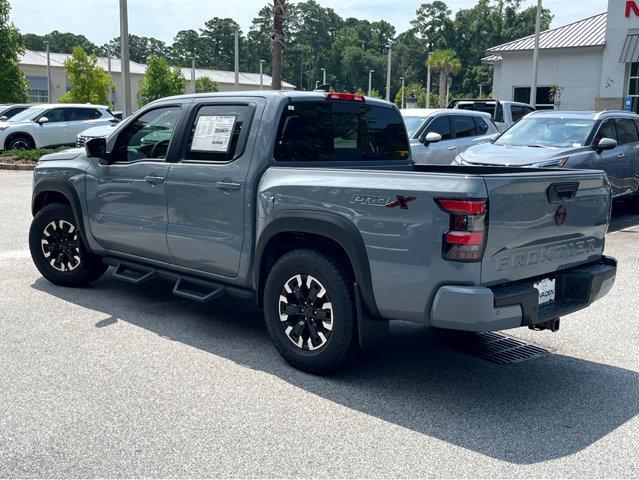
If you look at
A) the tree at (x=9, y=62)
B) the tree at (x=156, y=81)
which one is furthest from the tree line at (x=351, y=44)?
the tree at (x=9, y=62)

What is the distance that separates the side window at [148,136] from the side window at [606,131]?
24.8ft

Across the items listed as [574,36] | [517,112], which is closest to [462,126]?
[517,112]

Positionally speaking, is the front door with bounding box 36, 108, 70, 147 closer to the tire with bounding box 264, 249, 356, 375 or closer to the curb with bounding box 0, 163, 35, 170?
the curb with bounding box 0, 163, 35, 170

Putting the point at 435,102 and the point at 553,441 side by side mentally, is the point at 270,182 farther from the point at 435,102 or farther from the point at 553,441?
the point at 435,102

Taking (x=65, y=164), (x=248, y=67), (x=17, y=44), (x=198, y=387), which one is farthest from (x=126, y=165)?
(x=248, y=67)

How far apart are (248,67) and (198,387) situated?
135929 mm

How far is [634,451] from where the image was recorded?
143 inches

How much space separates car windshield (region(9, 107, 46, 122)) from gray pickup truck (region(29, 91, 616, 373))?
53.2 ft

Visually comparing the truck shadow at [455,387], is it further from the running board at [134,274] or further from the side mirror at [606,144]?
the side mirror at [606,144]

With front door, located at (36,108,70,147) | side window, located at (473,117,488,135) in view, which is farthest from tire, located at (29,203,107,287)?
front door, located at (36,108,70,147)

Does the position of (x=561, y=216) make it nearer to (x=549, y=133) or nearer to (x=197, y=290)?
(x=197, y=290)

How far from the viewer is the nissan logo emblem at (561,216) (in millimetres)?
4277

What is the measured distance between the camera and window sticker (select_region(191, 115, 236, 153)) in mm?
5223

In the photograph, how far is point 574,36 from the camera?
34.1m
